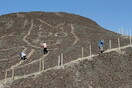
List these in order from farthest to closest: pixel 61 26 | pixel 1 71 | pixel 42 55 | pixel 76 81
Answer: pixel 61 26
pixel 42 55
pixel 1 71
pixel 76 81

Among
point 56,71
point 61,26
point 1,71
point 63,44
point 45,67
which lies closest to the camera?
point 56,71

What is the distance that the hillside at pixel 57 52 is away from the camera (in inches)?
1121

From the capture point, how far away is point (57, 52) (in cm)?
4109

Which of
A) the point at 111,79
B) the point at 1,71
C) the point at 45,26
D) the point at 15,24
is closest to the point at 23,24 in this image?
the point at 15,24

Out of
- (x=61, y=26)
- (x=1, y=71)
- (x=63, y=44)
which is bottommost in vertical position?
(x=1, y=71)

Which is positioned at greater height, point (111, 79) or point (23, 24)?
point (23, 24)

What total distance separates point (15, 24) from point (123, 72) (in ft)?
136

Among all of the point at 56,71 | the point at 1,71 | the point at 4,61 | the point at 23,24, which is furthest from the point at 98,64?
the point at 23,24

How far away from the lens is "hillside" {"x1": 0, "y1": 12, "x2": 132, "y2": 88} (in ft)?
93.4

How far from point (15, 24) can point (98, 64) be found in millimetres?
38754

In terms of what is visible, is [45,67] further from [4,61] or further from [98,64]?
[4,61]

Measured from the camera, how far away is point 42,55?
41.6 m

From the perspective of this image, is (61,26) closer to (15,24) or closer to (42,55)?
(15,24)

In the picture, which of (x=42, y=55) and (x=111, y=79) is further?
(x=42, y=55)
